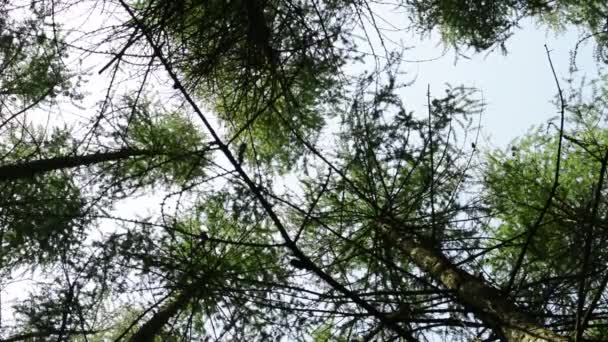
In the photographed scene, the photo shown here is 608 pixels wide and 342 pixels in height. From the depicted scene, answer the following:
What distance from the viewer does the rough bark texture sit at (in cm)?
243

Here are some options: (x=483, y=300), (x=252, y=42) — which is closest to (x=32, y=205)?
(x=252, y=42)

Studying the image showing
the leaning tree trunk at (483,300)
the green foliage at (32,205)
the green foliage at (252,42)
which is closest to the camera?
the leaning tree trunk at (483,300)

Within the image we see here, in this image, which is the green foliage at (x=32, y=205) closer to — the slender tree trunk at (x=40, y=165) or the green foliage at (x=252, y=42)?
the slender tree trunk at (x=40, y=165)

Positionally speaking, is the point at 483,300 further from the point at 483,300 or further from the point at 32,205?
the point at 32,205

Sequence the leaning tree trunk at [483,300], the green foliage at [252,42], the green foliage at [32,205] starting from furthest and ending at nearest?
the green foliage at [32,205] < the green foliage at [252,42] < the leaning tree trunk at [483,300]

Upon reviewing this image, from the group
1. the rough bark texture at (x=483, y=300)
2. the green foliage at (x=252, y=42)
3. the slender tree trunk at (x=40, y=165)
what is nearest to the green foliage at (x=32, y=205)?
the slender tree trunk at (x=40, y=165)

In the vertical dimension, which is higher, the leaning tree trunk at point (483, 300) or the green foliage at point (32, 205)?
the green foliage at point (32, 205)

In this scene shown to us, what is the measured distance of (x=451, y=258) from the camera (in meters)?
4.29

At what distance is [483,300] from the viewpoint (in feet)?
9.86

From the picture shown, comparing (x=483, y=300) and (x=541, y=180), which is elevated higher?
(x=541, y=180)

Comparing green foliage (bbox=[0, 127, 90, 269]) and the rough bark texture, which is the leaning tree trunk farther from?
green foliage (bbox=[0, 127, 90, 269])

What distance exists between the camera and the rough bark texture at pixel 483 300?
2433 millimetres

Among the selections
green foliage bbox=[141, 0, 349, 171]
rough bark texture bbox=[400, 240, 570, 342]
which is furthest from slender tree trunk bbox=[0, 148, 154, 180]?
rough bark texture bbox=[400, 240, 570, 342]

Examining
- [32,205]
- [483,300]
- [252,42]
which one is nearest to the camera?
[483,300]
